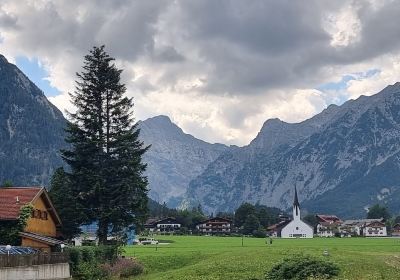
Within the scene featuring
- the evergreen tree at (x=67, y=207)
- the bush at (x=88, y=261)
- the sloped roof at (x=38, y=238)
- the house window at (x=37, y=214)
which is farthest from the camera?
the evergreen tree at (x=67, y=207)

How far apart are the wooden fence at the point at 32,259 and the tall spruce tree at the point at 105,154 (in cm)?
1362

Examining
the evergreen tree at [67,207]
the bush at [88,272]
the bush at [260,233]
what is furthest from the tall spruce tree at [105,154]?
the bush at [260,233]

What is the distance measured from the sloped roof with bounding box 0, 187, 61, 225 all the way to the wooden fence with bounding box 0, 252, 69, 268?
909 cm

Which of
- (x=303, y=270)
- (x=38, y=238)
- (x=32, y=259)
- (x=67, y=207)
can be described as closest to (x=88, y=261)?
(x=38, y=238)

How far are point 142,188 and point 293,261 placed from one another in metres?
28.1

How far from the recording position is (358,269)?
4619 cm

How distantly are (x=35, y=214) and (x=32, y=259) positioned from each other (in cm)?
1592

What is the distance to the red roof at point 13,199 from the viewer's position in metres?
56.5

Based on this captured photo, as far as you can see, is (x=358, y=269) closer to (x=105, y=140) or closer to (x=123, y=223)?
(x=123, y=223)

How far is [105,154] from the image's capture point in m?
67.5

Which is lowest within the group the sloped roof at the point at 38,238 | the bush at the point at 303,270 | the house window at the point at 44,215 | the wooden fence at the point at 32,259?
the bush at the point at 303,270

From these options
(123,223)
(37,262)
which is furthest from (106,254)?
(37,262)

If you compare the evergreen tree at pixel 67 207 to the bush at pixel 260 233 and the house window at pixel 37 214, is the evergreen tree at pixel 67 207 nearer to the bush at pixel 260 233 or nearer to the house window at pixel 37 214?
the house window at pixel 37 214

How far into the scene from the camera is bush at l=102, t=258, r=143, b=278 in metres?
55.8
